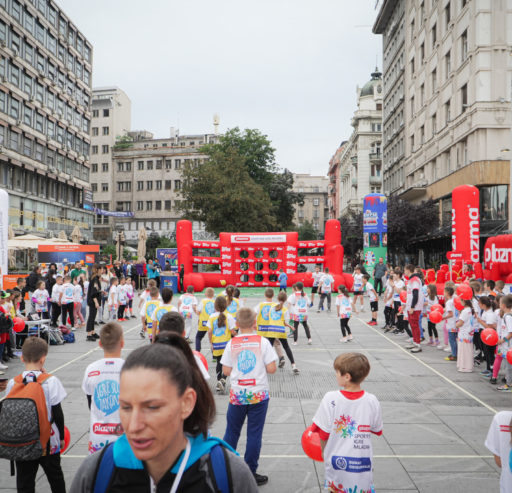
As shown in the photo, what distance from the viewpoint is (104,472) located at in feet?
6.40

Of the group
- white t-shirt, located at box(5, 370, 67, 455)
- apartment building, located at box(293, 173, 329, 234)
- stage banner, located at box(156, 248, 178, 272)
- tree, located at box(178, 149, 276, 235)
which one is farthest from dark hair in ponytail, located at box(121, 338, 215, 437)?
apartment building, located at box(293, 173, 329, 234)

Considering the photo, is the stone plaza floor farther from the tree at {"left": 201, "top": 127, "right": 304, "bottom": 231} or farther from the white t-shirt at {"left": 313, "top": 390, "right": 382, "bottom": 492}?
the tree at {"left": 201, "top": 127, "right": 304, "bottom": 231}

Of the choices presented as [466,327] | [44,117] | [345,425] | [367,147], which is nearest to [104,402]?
[345,425]

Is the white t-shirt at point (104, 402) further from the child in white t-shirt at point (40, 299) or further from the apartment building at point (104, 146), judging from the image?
the apartment building at point (104, 146)

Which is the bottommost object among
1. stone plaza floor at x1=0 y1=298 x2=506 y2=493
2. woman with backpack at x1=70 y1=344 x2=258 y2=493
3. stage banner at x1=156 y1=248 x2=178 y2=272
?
stone plaza floor at x1=0 y1=298 x2=506 y2=493

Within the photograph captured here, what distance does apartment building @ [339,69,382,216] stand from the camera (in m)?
68.5

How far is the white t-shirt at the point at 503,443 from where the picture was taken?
11.1ft

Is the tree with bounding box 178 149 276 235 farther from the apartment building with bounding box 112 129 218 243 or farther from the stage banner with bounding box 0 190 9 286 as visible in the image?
the apartment building with bounding box 112 129 218 243

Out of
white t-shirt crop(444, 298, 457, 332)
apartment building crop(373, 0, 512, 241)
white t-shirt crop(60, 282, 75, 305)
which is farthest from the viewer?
apartment building crop(373, 0, 512, 241)

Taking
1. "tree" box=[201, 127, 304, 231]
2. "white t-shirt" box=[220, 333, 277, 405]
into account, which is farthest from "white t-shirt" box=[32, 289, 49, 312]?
"tree" box=[201, 127, 304, 231]

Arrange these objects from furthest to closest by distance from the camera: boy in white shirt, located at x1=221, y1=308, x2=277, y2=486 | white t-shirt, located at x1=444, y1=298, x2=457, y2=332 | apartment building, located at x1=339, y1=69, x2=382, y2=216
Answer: apartment building, located at x1=339, y1=69, x2=382, y2=216 → white t-shirt, located at x1=444, y1=298, x2=457, y2=332 → boy in white shirt, located at x1=221, y1=308, x2=277, y2=486

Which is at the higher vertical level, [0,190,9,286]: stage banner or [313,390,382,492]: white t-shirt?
[0,190,9,286]: stage banner

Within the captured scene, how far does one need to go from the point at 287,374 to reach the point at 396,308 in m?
6.27

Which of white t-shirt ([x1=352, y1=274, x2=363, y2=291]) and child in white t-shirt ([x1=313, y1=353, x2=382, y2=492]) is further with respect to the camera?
white t-shirt ([x1=352, y1=274, x2=363, y2=291])
